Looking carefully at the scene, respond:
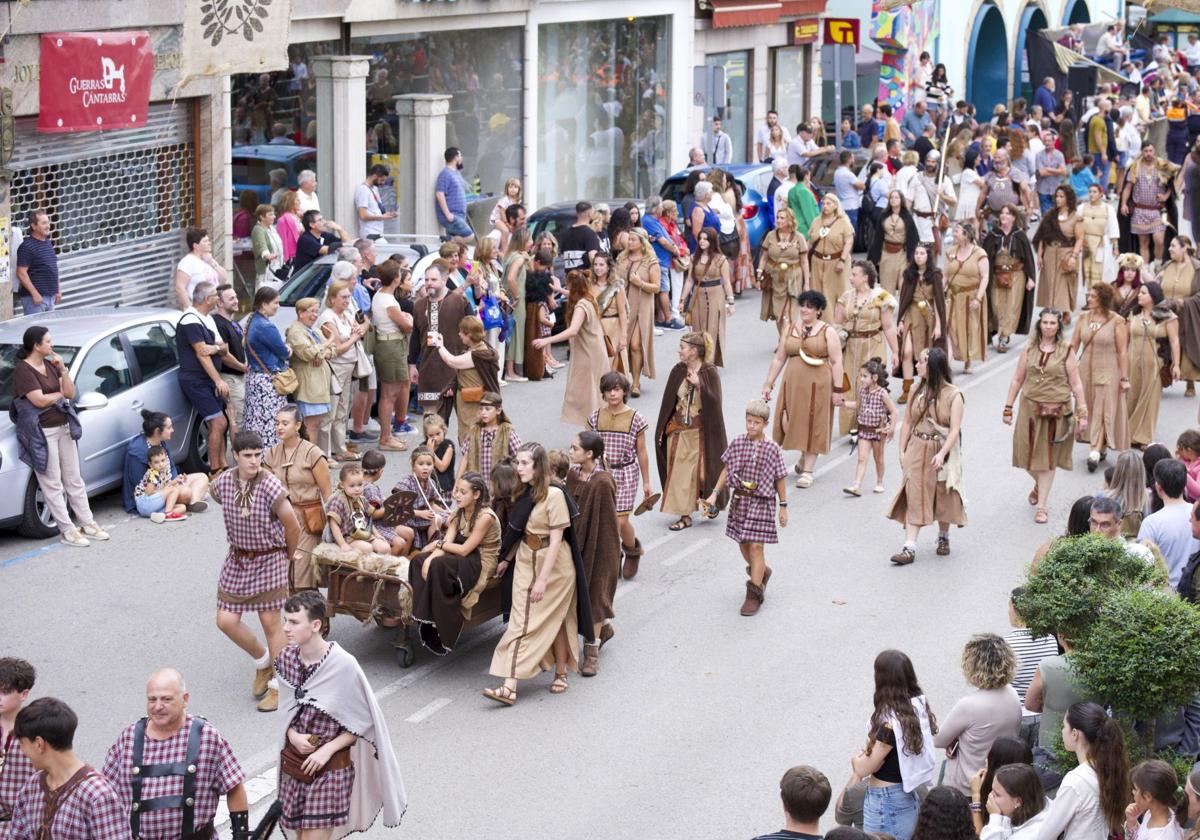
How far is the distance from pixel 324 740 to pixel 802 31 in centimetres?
2989

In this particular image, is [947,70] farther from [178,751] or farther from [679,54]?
[178,751]

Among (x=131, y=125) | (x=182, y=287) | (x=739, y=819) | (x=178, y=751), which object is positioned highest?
(x=131, y=125)

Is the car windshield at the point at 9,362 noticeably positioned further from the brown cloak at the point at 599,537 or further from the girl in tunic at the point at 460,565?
the brown cloak at the point at 599,537

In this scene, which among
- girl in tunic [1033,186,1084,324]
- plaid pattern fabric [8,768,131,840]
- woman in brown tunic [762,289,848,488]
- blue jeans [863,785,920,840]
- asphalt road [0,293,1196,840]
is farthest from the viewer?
girl in tunic [1033,186,1084,324]

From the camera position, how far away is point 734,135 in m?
35.2

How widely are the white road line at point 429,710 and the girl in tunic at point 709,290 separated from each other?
8096 millimetres

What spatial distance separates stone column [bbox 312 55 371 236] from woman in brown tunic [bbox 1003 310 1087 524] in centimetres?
1137

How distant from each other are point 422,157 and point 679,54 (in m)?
8.74

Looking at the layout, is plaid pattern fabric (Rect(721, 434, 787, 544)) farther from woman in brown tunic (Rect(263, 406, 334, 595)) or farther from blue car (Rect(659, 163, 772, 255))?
blue car (Rect(659, 163, 772, 255))

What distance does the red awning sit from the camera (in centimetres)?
3324

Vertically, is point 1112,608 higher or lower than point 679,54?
lower

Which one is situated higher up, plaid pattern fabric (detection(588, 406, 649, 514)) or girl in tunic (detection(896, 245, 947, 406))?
girl in tunic (detection(896, 245, 947, 406))

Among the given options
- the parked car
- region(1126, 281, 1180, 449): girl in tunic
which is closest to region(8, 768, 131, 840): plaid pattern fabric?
region(1126, 281, 1180, 449): girl in tunic

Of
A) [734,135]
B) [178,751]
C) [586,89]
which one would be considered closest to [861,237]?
[586,89]
